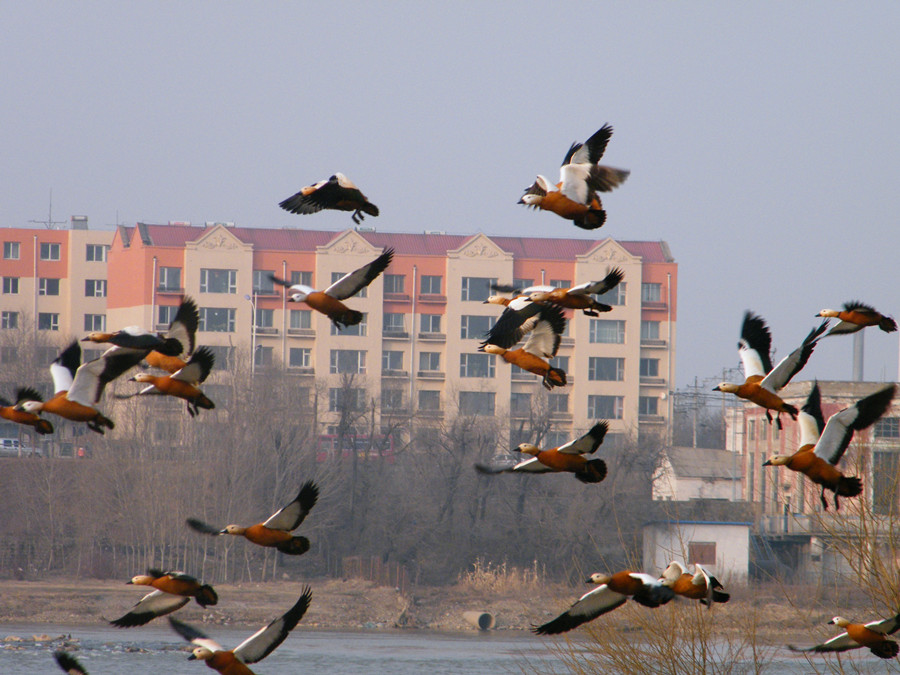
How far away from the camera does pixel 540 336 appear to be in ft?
43.8

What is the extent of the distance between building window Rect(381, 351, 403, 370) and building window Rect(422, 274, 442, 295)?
5.44 metres

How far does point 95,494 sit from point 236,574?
9554 millimetres

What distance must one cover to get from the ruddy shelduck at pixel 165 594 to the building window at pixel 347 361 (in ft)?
268

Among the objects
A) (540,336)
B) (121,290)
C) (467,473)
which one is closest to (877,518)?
(540,336)

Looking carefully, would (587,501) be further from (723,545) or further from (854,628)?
(854,628)

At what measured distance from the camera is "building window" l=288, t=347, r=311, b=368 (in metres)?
93.4

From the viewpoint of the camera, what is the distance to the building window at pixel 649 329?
3868 inches

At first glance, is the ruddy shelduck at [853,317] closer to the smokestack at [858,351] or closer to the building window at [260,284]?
the smokestack at [858,351]

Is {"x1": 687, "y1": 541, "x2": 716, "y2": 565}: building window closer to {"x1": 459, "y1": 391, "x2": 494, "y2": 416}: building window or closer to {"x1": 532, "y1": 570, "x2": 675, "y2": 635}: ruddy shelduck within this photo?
{"x1": 459, "y1": 391, "x2": 494, "y2": 416}: building window

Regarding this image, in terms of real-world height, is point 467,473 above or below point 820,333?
below

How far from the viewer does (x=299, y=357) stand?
3684 inches

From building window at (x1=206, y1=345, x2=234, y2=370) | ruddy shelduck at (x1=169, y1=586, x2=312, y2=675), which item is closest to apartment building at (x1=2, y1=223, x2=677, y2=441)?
building window at (x1=206, y1=345, x2=234, y2=370)

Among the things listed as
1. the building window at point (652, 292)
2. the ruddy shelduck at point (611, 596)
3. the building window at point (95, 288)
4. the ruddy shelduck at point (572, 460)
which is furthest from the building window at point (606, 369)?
the ruddy shelduck at point (572, 460)

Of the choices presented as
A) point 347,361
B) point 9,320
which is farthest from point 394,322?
point 9,320
